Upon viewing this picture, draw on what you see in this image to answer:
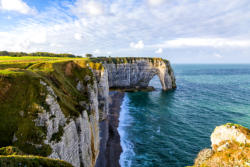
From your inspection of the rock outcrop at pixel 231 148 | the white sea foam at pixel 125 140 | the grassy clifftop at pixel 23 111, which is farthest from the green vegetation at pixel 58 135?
the white sea foam at pixel 125 140

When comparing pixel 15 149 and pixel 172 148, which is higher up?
pixel 15 149

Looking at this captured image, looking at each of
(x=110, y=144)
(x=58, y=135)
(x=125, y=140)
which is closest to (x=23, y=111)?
(x=58, y=135)

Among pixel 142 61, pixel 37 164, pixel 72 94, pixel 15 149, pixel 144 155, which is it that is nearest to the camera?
pixel 37 164

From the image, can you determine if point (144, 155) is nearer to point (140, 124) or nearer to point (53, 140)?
point (140, 124)

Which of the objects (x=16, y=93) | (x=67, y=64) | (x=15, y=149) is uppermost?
(x=67, y=64)

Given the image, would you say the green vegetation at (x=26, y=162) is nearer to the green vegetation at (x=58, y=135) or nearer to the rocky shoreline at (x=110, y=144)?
the green vegetation at (x=58, y=135)

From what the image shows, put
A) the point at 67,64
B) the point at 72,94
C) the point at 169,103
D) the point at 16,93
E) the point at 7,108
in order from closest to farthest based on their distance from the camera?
the point at 7,108, the point at 16,93, the point at 72,94, the point at 67,64, the point at 169,103

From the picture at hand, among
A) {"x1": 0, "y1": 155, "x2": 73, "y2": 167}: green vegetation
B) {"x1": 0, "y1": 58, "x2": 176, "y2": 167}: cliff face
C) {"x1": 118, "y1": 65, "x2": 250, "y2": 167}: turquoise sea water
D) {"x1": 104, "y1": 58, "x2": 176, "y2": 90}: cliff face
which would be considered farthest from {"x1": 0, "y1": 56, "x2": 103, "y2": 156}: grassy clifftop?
{"x1": 104, "y1": 58, "x2": 176, "y2": 90}: cliff face

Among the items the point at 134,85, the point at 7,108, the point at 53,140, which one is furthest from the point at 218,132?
the point at 134,85
